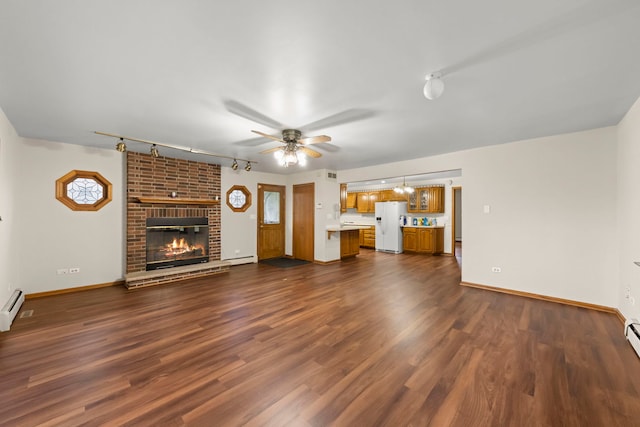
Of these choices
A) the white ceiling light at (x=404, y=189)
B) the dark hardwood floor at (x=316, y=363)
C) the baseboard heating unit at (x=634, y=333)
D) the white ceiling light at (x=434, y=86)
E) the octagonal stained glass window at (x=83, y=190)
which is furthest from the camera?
the white ceiling light at (x=404, y=189)

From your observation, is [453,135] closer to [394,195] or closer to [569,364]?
[569,364]

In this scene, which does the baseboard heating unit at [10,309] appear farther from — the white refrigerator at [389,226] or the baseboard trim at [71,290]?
the white refrigerator at [389,226]

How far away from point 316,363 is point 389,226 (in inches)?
269

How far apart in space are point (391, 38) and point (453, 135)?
8.22 feet

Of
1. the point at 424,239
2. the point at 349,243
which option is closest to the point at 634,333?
the point at 349,243

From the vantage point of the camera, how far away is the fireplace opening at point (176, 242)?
509 cm

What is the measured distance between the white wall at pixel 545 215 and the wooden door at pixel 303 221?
3.51 m

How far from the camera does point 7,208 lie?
3295 millimetres

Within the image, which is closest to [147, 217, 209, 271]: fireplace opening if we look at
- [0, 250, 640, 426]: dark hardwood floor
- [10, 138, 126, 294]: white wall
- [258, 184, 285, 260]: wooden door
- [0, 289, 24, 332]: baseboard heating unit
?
[10, 138, 126, 294]: white wall

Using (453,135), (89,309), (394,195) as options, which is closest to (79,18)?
(89,309)

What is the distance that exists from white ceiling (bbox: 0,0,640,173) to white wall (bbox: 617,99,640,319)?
0.25 metres

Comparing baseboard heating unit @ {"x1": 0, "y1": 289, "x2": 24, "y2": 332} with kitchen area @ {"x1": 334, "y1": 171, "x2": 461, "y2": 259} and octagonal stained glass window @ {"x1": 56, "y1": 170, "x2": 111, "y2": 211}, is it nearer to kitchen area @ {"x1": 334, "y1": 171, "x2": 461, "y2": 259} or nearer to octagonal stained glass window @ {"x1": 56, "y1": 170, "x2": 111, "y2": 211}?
octagonal stained glass window @ {"x1": 56, "y1": 170, "x2": 111, "y2": 211}

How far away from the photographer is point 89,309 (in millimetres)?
3441

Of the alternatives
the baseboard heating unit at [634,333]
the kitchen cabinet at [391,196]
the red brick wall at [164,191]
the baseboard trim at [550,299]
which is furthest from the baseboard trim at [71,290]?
the kitchen cabinet at [391,196]
